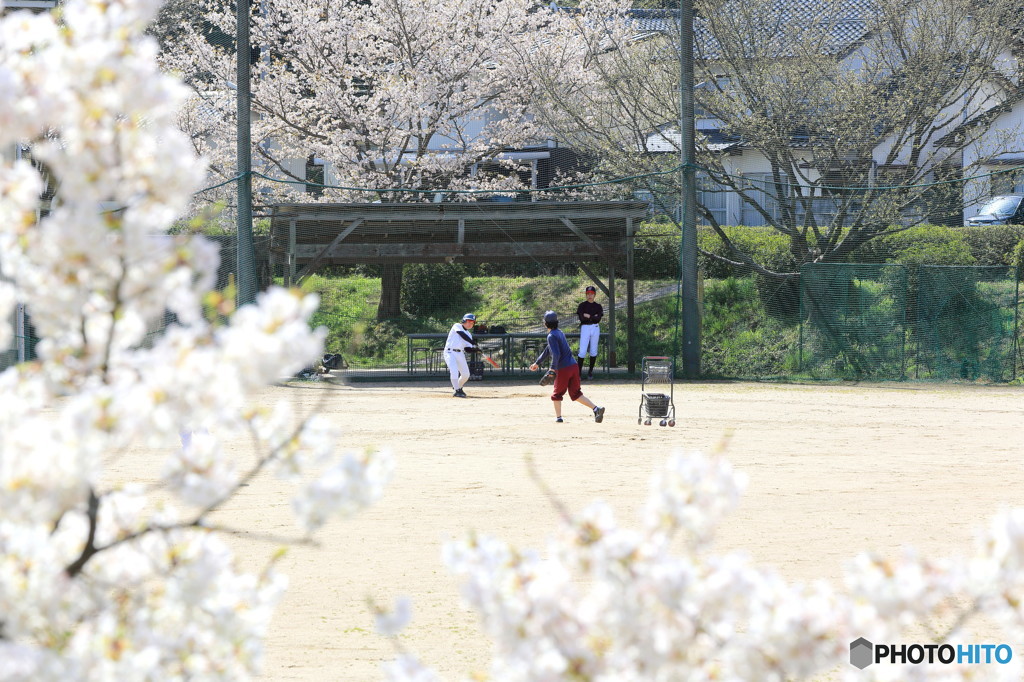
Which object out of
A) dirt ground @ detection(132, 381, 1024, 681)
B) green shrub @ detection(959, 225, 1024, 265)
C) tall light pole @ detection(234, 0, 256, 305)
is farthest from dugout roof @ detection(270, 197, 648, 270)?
green shrub @ detection(959, 225, 1024, 265)

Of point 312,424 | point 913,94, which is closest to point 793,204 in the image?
point 913,94

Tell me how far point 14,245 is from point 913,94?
2428cm

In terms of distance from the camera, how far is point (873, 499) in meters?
9.59

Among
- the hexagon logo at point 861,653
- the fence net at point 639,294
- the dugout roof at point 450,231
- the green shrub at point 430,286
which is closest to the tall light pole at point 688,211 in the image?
the fence net at point 639,294

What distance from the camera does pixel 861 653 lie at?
4.30 meters

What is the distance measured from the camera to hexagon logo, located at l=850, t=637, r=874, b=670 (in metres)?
4.09

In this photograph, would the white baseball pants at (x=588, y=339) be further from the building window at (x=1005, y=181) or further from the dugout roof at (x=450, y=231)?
the building window at (x=1005, y=181)

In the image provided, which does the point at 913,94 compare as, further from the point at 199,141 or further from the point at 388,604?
the point at 388,604

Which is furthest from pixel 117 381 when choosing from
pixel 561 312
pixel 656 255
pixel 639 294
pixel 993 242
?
pixel 993 242

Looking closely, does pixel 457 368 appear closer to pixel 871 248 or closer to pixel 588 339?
pixel 588 339

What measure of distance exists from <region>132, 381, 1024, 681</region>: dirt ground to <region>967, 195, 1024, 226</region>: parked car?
12.1 meters

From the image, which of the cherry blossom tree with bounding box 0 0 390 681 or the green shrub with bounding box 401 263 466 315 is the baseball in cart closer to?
the cherry blossom tree with bounding box 0 0 390 681

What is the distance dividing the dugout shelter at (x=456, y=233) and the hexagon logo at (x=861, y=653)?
18.8 m

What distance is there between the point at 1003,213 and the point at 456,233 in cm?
1483
